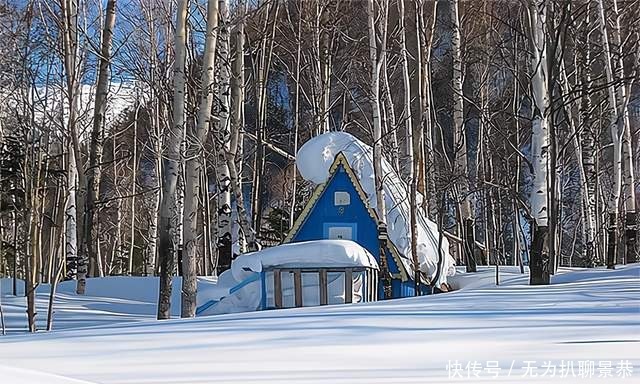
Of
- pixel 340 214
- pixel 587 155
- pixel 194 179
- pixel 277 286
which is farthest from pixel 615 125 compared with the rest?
pixel 194 179

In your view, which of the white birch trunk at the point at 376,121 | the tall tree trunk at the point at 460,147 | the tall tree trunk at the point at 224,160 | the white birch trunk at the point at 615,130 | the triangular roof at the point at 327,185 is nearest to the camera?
the white birch trunk at the point at 376,121

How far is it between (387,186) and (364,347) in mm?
9941

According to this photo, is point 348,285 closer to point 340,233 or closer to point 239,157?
point 340,233

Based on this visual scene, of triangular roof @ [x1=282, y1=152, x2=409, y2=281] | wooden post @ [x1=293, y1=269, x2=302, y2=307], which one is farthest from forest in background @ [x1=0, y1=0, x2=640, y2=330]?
wooden post @ [x1=293, y1=269, x2=302, y2=307]

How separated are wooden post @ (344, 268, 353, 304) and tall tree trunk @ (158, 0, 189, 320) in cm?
284

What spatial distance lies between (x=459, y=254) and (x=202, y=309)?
11620 mm

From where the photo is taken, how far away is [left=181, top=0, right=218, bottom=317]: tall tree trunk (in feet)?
28.6

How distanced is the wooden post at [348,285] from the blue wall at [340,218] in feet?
8.69

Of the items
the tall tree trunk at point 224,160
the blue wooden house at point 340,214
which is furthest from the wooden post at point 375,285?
the tall tree trunk at point 224,160

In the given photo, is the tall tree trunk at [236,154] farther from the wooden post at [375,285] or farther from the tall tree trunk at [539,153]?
the tall tree trunk at [539,153]

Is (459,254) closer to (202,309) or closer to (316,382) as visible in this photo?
(202,309)

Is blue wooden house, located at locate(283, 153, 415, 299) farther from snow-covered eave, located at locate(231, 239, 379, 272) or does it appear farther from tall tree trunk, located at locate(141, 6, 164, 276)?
tall tree trunk, located at locate(141, 6, 164, 276)

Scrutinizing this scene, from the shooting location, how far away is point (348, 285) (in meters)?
10.7

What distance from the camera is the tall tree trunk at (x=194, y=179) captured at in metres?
8.71
